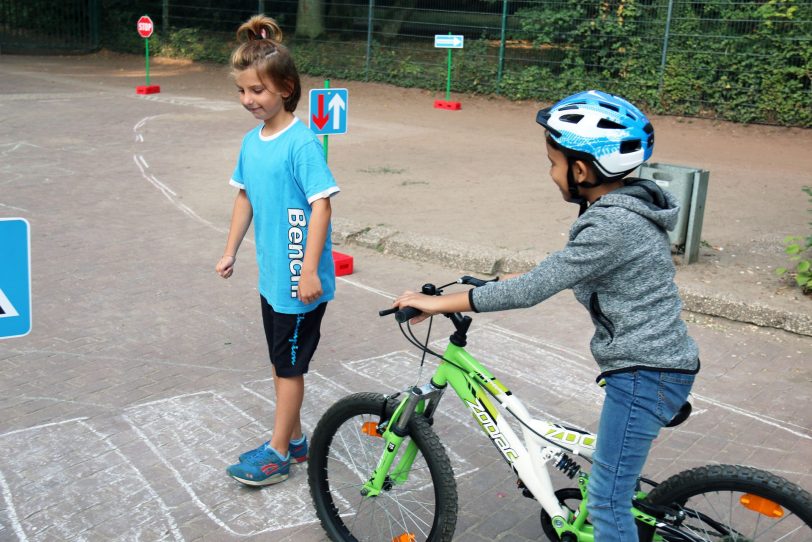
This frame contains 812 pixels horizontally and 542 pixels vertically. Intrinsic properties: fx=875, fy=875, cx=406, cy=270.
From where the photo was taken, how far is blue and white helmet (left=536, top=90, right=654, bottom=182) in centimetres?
Answer: 271

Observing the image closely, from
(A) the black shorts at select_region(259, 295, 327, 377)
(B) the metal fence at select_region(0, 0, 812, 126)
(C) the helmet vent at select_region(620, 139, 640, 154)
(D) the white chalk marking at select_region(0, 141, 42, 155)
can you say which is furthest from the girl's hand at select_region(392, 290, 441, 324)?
(B) the metal fence at select_region(0, 0, 812, 126)

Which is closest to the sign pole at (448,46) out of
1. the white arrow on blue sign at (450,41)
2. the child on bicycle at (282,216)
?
the white arrow on blue sign at (450,41)

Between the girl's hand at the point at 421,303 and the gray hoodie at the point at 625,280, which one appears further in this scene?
the girl's hand at the point at 421,303

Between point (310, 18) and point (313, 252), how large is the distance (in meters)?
19.8

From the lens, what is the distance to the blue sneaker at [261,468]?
3.88 metres

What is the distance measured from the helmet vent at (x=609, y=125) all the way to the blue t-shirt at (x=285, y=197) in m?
1.30

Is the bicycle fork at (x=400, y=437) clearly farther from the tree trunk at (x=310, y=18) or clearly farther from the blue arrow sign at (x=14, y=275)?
the tree trunk at (x=310, y=18)

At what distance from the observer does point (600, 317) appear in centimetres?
282

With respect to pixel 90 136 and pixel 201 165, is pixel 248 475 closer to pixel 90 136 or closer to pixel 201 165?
pixel 201 165

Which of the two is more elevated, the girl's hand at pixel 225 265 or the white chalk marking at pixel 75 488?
the girl's hand at pixel 225 265

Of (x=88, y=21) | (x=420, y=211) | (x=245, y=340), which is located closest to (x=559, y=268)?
(x=245, y=340)

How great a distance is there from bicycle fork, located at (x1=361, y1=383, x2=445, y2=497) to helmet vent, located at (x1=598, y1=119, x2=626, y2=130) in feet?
3.63

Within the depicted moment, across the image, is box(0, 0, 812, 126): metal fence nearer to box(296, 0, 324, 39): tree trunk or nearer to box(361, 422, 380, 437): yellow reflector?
box(296, 0, 324, 39): tree trunk

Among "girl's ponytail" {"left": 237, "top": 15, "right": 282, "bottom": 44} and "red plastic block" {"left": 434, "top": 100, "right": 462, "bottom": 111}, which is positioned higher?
"girl's ponytail" {"left": 237, "top": 15, "right": 282, "bottom": 44}
